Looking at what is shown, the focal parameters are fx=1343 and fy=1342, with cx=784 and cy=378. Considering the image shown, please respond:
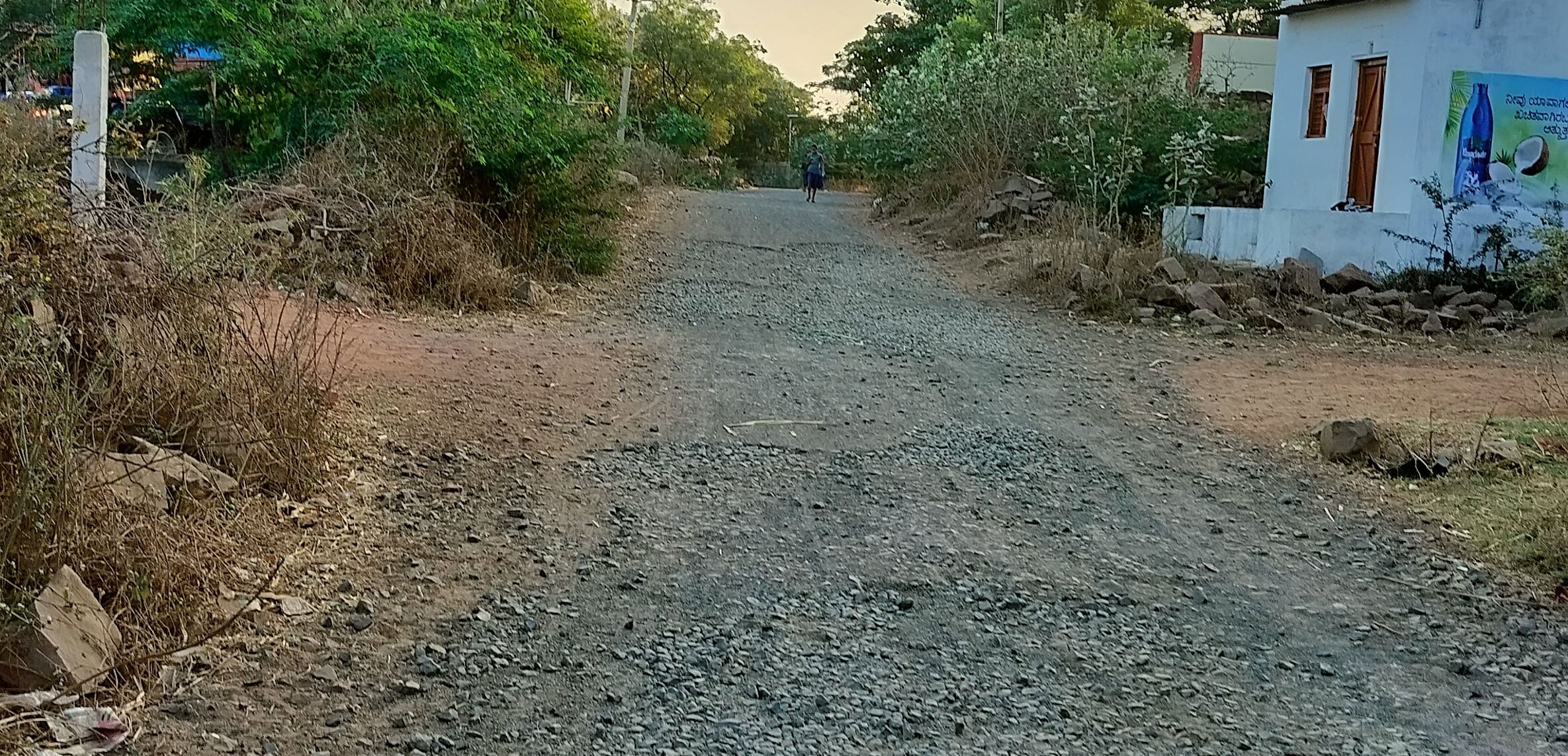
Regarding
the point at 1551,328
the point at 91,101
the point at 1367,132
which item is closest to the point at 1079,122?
the point at 1367,132

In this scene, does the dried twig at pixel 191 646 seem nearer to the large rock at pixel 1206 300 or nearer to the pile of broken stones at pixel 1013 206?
the large rock at pixel 1206 300

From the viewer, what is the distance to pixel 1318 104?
16.1 meters

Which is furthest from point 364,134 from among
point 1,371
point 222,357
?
point 1,371

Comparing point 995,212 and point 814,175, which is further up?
point 814,175

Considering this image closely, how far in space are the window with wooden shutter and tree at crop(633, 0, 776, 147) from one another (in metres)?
31.8

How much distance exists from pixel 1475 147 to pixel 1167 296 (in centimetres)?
434

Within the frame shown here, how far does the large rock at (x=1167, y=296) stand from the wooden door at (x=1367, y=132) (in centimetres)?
375

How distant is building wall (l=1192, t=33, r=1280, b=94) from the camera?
2345cm

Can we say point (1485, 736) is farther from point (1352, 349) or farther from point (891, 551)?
point (1352, 349)

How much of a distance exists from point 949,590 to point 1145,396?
4.34 metres

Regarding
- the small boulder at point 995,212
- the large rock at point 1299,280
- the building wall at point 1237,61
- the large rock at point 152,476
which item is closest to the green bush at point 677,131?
the building wall at point 1237,61

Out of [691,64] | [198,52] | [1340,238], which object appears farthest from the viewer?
[691,64]

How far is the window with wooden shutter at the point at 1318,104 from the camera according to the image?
15.8m

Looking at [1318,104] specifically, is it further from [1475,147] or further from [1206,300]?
[1206,300]
